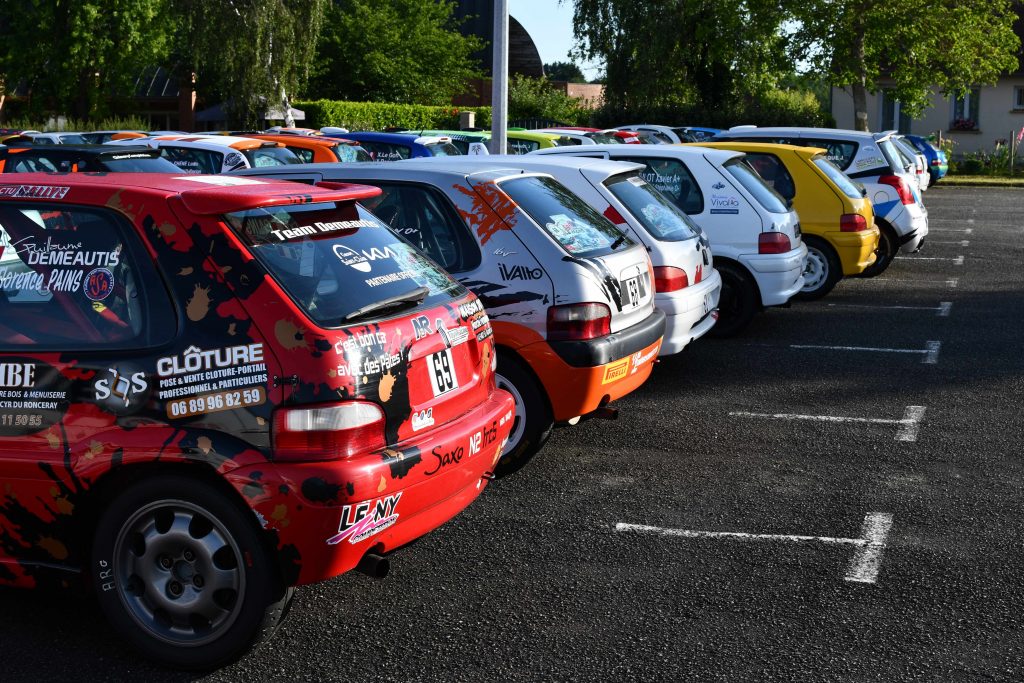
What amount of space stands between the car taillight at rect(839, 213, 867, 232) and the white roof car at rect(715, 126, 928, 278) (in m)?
2.26

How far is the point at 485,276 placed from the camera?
259 inches

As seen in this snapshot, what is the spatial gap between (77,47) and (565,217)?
42.8 meters

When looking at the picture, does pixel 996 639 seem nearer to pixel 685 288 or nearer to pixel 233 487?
pixel 233 487

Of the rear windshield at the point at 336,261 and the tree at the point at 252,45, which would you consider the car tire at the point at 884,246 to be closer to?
the rear windshield at the point at 336,261

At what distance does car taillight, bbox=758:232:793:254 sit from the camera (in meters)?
10.4

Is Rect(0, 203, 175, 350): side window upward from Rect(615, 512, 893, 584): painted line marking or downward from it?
upward

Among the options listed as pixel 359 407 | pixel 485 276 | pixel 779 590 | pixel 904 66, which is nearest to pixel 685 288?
pixel 485 276

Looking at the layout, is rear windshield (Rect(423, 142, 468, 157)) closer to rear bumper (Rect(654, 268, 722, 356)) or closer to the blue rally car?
the blue rally car

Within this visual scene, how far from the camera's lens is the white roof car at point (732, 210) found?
10.4 meters

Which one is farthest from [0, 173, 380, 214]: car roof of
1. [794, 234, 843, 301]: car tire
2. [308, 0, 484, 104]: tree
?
[308, 0, 484, 104]: tree

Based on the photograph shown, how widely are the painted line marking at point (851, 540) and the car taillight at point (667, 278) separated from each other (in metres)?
2.50

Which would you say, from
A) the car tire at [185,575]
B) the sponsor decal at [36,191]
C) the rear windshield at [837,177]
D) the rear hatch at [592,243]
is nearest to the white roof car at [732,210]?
the rear windshield at [837,177]

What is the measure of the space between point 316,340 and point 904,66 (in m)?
40.0

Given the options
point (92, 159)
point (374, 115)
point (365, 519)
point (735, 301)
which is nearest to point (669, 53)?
point (374, 115)
